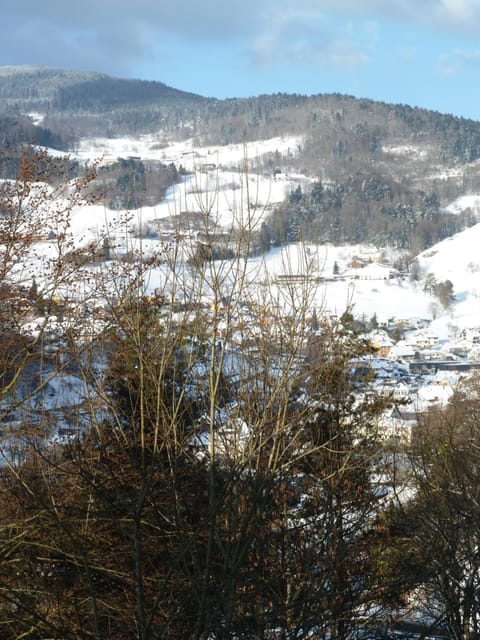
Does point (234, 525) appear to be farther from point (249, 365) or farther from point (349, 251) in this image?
point (349, 251)

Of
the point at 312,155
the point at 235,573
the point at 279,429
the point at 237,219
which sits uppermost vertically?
the point at 312,155

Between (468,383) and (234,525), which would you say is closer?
(234,525)

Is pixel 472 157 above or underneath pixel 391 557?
above

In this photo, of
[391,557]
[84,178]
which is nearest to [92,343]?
[84,178]

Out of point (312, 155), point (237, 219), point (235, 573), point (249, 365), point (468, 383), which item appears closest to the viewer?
point (235, 573)

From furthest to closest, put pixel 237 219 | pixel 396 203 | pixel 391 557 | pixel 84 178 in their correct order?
pixel 396 203 < pixel 391 557 < pixel 84 178 < pixel 237 219

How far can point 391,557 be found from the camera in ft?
27.6

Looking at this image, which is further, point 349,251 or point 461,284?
point 349,251

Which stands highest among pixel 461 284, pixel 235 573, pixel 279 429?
pixel 279 429

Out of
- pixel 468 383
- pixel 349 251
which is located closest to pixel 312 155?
pixel 349 251

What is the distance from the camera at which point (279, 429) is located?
3533 mm

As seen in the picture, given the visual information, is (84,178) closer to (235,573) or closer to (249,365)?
(249,365)

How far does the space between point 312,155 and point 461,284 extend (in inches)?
3461

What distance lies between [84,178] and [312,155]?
188835 mm
